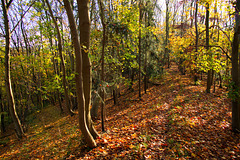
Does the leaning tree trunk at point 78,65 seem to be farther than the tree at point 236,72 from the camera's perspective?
No

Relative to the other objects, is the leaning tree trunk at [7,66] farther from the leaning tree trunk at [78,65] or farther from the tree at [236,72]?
the tree at [236,72]

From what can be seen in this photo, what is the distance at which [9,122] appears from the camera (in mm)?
17016

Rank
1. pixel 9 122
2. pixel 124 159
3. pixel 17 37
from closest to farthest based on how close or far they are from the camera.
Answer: pixel 124 159
pixel 17 37
pixel 9 122

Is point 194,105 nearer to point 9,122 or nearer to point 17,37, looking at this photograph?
point 17,37

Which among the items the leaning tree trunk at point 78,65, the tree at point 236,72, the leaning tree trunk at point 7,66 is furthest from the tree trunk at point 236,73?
the leaning tree trunk at point 7,66

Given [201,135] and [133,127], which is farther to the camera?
[133,127]

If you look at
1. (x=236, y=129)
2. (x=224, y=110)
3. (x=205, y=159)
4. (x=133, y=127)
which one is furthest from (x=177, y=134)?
(x=224, y=110)

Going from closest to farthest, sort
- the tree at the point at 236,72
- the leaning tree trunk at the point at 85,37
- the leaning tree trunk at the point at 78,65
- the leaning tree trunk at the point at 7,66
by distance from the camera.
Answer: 1. the leaning tree trunk at the point at 78,65
2. the leaning tree trunk at the point at 85,37
3. the tree at the point at 236,72
4. the leaning tree trunk at the point at 7,66

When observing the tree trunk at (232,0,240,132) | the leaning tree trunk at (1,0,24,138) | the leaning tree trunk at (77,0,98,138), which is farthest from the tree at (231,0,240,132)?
the leaning tree trunk at (1,0,24,138)

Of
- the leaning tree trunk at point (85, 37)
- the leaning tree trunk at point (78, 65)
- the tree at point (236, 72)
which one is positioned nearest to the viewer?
the leaning tree trunk at point (78, 65)

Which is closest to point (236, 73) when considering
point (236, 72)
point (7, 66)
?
point (236, 72)

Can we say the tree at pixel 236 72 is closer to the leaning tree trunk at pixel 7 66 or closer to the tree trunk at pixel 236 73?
the tree trunk at pixel 236 73

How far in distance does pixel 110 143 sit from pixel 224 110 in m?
7.45

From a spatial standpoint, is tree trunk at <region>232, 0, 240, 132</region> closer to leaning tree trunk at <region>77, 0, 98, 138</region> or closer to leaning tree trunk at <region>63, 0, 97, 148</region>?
leaning tree trunk at <region>77, 0, 98, 138</region>
